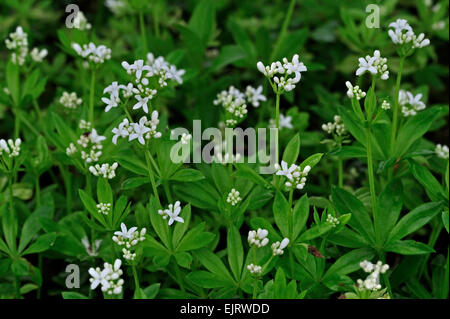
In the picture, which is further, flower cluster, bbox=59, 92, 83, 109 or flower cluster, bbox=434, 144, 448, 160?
flower cluster, bbox=59, 92, 83, 109

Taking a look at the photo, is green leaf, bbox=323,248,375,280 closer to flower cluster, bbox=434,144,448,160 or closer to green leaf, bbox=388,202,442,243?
green leaf, bbox=388,202,442,243

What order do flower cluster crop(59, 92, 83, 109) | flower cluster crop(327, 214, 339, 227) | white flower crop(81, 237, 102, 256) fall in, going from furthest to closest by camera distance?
flower cluster crop(59, 92, 83, 109) → white flower crop(81, 237, 102, 256) → flower cluster crop(327, 214, 339, 227)

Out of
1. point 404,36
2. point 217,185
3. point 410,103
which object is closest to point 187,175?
point 217,185

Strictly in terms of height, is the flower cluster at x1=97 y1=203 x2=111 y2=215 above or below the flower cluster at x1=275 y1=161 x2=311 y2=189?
below

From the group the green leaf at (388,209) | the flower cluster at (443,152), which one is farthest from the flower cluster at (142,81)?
the flower cluster at (443,152)

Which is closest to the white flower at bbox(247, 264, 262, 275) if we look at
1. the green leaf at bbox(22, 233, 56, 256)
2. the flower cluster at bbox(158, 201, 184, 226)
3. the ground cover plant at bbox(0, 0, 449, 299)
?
the ground cover plant at bbox(0, 0, 449, 299)
